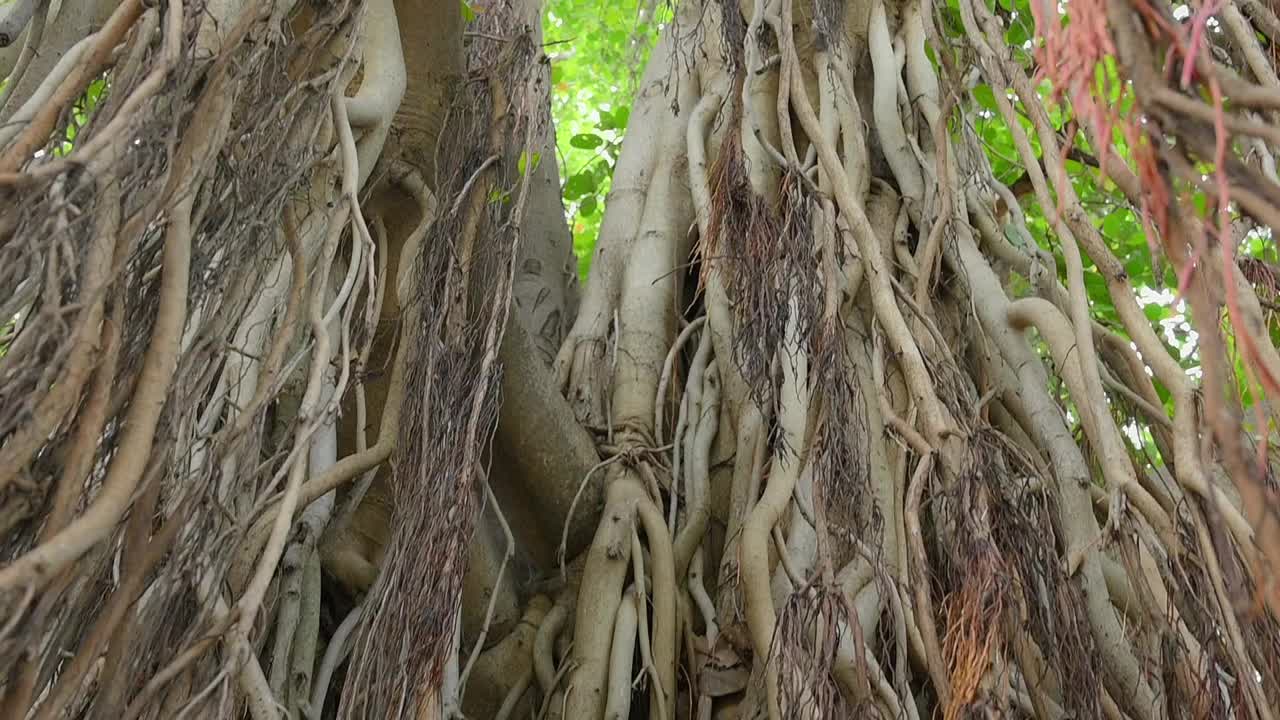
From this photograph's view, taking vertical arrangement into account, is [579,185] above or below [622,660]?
above

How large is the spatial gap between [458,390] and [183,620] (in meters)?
0.62

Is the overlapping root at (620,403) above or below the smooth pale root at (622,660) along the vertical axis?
above

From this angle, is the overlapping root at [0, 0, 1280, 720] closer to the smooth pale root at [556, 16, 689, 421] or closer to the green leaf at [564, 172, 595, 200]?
the smooth pale root at [556, 16, 689, 421]

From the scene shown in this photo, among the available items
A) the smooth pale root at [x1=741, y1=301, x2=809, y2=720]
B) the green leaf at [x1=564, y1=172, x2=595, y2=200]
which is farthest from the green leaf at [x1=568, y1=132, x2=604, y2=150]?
the smooth pale root at [x1=741, y1=301, x2=809, y2=720]

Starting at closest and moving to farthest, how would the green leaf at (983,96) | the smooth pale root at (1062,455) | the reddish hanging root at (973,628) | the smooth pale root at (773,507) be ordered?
the reddish hanging root at (973,628) → the smooth pale root at (1062,455) → the smooth pale root at (773,507) → the green leaf at (983,96)

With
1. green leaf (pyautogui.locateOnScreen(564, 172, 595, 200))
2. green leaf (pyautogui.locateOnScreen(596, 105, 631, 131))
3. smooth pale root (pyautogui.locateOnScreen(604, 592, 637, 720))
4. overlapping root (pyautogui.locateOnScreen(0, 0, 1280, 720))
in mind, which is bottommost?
smooth pale root (pyautogui.locateOnScreen(604, 592, 637, 720))

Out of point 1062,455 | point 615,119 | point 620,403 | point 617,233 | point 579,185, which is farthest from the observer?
point 615,119

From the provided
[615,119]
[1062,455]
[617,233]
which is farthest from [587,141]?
[1062,455]

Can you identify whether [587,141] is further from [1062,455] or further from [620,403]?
[1062,455]

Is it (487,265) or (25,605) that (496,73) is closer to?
(487,265)

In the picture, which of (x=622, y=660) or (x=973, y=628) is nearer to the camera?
(x=973, y=628)

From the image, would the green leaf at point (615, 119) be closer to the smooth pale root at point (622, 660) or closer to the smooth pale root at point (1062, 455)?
the smooth pale root at point (1062, 455)

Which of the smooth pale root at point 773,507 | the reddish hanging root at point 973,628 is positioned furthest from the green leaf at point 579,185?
the reddish hanging root at point 973,628

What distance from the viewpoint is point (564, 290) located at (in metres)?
2.70
